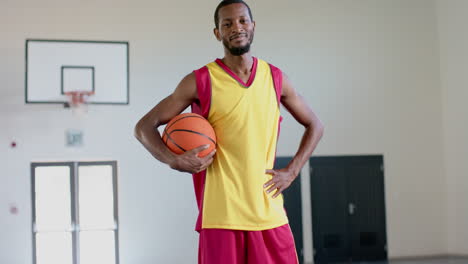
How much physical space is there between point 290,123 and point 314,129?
5.28 metres

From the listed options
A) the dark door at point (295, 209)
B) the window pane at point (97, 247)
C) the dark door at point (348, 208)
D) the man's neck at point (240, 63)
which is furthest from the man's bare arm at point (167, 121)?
the dark door at point (348, 208)

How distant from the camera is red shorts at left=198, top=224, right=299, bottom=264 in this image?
6.73 ft

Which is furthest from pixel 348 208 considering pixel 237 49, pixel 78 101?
pixel 237 49

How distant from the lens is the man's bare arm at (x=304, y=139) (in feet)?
7.12

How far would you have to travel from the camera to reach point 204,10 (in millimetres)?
7535

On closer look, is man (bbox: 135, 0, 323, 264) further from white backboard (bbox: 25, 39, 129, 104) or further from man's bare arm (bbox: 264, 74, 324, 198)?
white backboard (bbox: 25, 39, 129, 104)

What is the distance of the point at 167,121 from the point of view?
215 cm

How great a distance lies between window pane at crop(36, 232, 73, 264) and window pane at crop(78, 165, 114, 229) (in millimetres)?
323

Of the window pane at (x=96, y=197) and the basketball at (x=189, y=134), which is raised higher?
the basketball at (x=189, y=134)

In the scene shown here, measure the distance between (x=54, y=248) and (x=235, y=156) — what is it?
5.67 meters

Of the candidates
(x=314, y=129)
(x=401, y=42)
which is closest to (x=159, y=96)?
(x=401, y=42)

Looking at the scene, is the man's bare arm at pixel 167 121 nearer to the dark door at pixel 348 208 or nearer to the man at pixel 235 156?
the man at pixel 235 156

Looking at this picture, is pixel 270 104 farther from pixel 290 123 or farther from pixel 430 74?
pixel 430 74

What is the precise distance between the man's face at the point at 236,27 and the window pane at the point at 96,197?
5.42m
